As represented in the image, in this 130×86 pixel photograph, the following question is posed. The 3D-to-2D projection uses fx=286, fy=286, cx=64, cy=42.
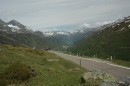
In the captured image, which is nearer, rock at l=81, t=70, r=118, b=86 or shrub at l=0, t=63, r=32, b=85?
rock at l=81, t=70, r=118, b=86

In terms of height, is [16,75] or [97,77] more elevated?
[97,77]

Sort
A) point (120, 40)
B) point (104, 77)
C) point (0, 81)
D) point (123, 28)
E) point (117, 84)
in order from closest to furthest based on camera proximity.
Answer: point (117, 84)
point (104, 77)
point (0, 81)
point (120, 40)
point (123, 28)

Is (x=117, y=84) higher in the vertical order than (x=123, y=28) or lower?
lower

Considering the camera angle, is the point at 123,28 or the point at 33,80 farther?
the point at 123,28

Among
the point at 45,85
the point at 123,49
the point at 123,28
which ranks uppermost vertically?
the point at 123,28

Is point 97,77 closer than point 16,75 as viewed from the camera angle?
→ Yes

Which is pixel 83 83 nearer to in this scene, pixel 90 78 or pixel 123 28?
pixel 90 78

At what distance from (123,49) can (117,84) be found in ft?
397

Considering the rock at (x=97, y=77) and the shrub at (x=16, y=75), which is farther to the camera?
the shrub at (x=16, y=75)

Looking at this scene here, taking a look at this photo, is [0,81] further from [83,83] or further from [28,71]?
[83,83]

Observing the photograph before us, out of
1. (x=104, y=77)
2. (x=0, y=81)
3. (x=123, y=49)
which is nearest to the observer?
(x=104, y=77)

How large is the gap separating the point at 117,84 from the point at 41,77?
1121 centimetres

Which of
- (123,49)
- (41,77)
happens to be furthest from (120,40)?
(41,77)

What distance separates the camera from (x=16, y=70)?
26.6 m
